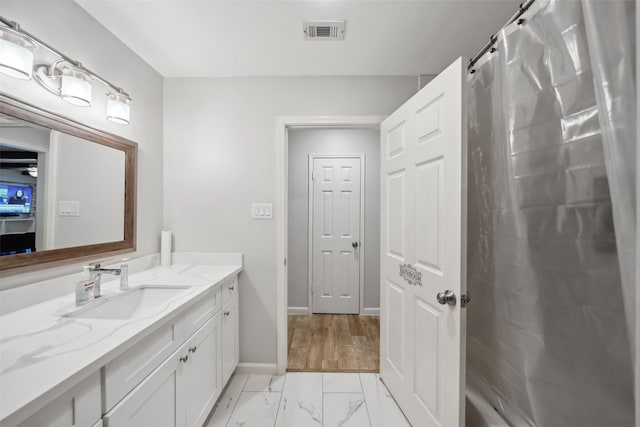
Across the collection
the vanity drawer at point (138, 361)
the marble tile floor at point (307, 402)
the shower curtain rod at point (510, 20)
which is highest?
the shower curtain rod at point (510, 20)

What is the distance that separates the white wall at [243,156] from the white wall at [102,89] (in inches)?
4.8

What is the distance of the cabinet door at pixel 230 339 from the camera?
5.73 ft

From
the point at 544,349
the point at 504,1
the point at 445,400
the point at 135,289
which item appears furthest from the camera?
the point at 135,289

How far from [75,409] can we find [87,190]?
3.80ft

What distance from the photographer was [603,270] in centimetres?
79

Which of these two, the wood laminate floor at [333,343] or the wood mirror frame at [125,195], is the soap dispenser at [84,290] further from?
the wood laminate floor at [333,343]

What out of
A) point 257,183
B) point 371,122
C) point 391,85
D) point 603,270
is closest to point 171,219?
point 257,183

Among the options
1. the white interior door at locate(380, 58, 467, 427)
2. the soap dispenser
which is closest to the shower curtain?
the white interior door at locate(380, 58, 467, 427)

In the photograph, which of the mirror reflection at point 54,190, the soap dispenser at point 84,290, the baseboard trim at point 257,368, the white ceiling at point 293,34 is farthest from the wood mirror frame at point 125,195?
the baseboard trim at point 257,368

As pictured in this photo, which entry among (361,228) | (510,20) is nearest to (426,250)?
(510,20)

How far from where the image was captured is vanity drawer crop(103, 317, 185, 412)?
2.73 feet

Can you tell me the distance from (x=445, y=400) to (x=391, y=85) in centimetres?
205

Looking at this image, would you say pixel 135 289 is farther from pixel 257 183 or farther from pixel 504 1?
pixel 504 1

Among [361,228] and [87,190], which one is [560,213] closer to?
[87,190]
